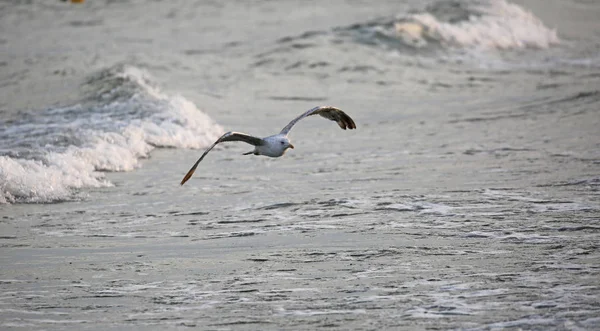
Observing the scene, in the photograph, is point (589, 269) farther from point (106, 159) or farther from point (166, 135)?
point (166, 135)

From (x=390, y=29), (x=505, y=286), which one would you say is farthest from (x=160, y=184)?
(x=390, y=29)

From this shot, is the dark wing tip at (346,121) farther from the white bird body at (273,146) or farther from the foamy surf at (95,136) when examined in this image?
the foamy surf at (95,136)

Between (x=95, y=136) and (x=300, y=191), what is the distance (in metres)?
4.05

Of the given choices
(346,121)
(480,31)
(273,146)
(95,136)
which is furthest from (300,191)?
(480,31)

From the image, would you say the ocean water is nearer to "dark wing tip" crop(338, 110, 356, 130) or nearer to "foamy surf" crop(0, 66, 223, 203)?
"foamy surf" crop(0, 66, 223, 203)

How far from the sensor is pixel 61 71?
20844 mm

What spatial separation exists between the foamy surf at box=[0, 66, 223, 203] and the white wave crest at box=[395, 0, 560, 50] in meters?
10.1

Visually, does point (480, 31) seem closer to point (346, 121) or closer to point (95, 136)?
point (95, 136)

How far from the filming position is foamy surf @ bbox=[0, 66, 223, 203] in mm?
11022

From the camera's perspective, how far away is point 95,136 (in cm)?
1352

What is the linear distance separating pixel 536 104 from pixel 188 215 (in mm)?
9341

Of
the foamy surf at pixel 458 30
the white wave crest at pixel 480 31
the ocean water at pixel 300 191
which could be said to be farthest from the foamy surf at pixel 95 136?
the white wave crest at pixel 480 31

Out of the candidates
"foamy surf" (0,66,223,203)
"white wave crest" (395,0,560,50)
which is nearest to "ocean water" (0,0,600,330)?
"foamy surf" (0,66,223,203)

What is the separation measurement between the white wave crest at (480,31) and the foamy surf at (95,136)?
10.1 meters
